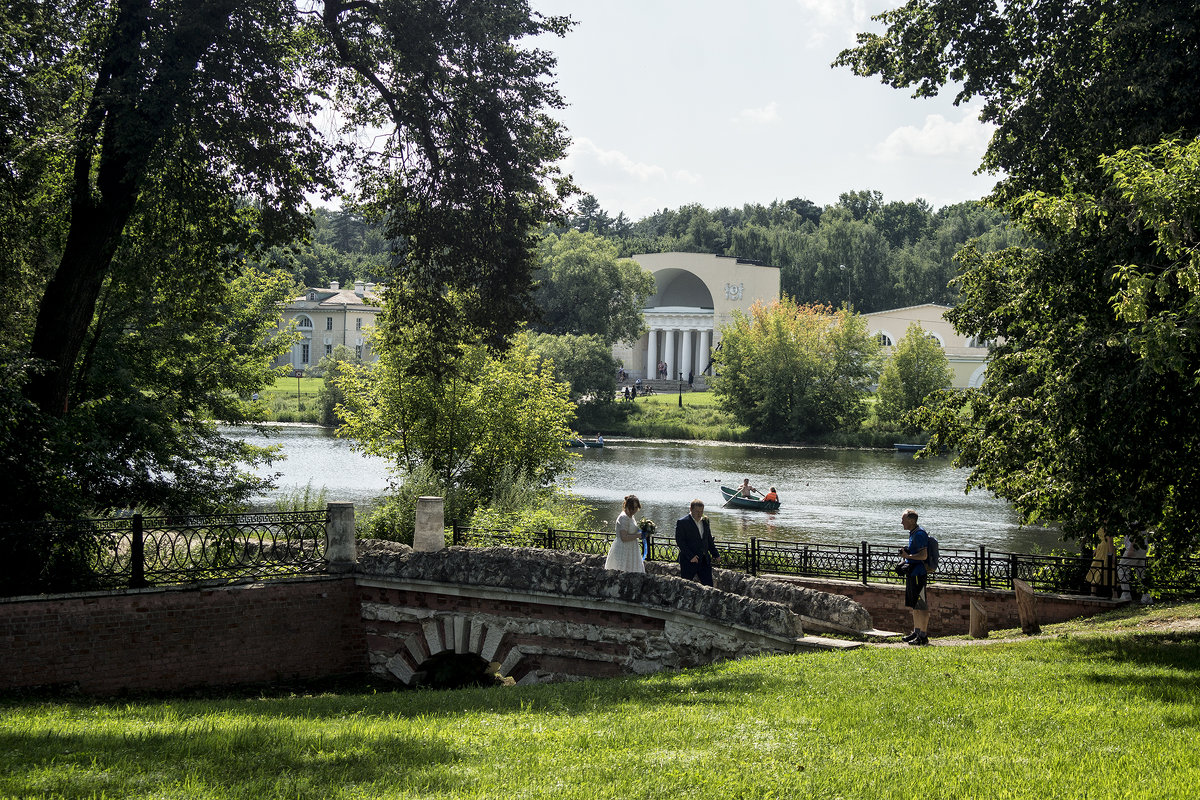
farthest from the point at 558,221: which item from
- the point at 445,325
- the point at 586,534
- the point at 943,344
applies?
the point at 943,344

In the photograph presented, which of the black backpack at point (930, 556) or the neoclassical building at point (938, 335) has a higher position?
the neoclassical building at point (938, 335)

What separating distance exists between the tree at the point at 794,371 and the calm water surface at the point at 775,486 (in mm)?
4646

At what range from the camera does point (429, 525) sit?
49.8 feet

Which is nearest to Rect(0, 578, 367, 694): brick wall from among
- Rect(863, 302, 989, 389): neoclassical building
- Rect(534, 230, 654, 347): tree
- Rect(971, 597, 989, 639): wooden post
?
Rect(971, 597, 989, 639): wooden post

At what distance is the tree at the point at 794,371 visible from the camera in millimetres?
67250

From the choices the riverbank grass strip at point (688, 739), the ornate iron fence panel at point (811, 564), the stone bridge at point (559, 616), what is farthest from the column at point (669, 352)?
the riverbank grass strip at point (688, 739)

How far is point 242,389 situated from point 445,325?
8191 mm

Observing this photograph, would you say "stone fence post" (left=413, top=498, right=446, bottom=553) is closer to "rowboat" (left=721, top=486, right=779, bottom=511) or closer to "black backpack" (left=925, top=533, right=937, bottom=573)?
"black backpack" (left=925, top=533, right=937, bottom=573)

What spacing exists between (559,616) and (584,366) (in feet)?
191

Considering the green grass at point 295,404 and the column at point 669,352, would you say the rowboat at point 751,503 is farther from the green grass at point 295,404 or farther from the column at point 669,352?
the column at point 669,352

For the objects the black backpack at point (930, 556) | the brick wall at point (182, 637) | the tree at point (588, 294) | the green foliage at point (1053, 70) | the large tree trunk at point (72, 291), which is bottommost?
the brick wall at point (182, 637)

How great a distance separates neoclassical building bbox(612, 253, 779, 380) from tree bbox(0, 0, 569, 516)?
77.6m

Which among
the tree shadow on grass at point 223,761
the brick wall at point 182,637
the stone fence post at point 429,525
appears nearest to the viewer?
the tree shadow on grass at point 223,761

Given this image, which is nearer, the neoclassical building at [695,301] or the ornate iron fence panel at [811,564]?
the ornate iron fence panel at [811,564]
